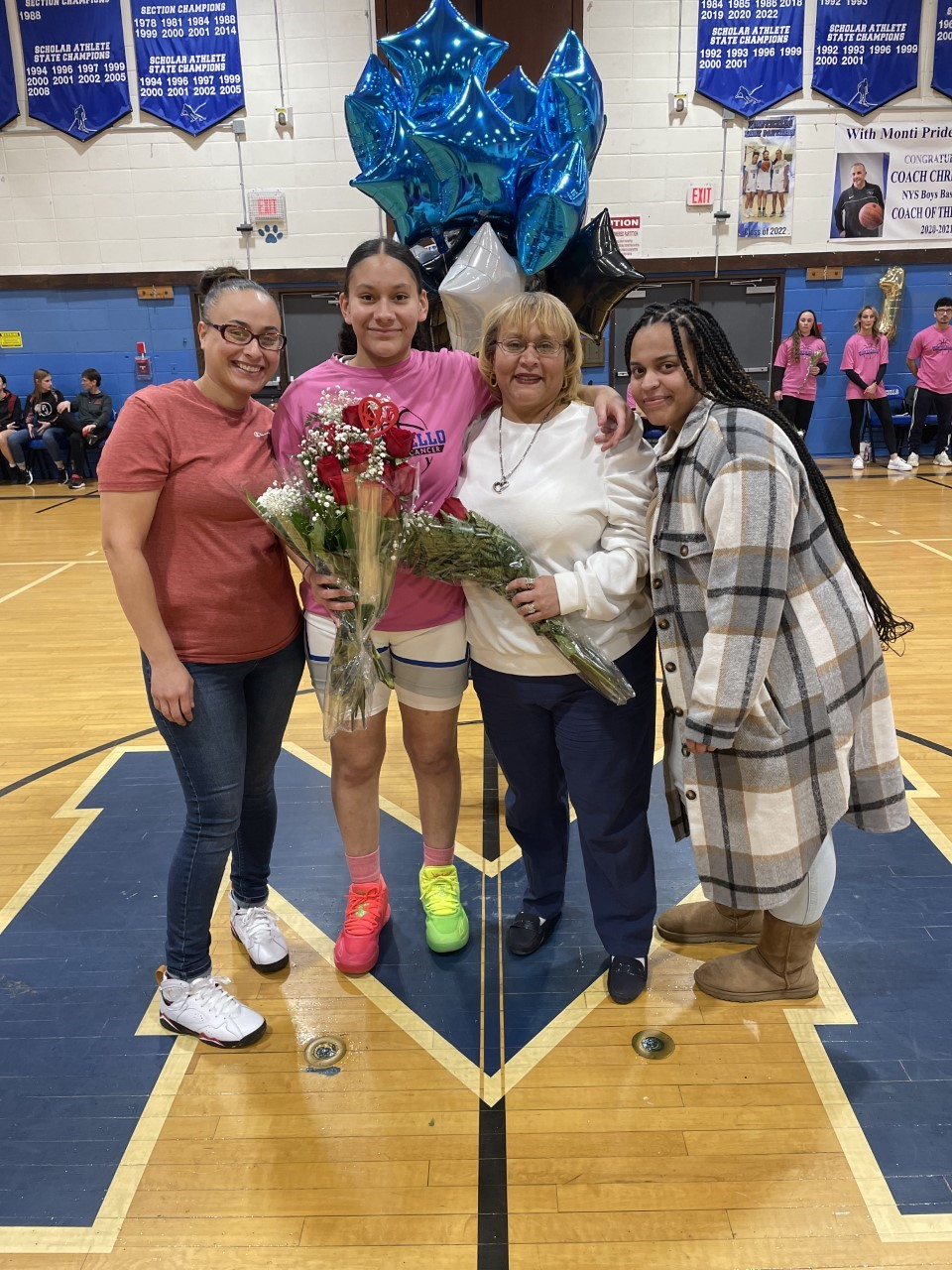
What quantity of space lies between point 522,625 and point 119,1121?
1.32 metres

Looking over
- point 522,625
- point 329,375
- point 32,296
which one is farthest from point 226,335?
point 32,296

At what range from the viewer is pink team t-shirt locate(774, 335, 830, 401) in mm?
9508

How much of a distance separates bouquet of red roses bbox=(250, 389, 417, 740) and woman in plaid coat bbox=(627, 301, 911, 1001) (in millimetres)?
512

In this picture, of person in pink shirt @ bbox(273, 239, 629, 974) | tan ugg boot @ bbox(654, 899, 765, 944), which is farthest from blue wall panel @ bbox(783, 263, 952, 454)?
tan ugg boot @ bbox(654, 899, 765, 944)

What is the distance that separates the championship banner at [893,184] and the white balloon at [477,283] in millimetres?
8999

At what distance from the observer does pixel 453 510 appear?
1.78 m

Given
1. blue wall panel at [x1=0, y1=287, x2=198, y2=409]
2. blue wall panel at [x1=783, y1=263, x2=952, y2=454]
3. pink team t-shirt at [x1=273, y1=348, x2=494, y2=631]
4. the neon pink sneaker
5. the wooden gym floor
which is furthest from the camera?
blue wall panel at [x1=0, y1=287, x2=198, y2=409]

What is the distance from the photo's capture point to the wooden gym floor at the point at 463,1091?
1.56 metres

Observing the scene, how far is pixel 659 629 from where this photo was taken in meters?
1.81

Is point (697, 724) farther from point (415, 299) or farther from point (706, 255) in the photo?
point (706, 255)

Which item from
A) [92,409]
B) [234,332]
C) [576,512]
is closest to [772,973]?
[576,512]

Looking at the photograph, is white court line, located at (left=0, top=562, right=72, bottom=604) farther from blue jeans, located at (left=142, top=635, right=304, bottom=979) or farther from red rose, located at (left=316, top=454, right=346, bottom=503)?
red rose, located at (left=316, top=454, right=346, bottom=503)

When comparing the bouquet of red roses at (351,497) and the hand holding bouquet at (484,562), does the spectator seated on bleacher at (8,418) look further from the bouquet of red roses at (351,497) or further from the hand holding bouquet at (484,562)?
the hand holding bouquet at (484,562)

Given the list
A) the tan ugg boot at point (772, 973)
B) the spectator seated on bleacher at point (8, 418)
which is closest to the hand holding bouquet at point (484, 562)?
the tan ugg boot at point (772, 973)
